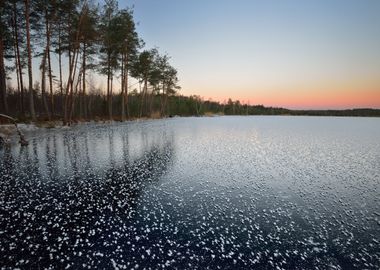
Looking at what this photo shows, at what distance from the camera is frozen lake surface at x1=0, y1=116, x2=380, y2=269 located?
3.77 metres

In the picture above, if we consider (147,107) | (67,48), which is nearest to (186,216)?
(67,48)

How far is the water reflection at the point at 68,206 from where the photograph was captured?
378cm

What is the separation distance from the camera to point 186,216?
17.5 feet

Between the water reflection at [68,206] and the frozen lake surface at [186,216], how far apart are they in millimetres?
23

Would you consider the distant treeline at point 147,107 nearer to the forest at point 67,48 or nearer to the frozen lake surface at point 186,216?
the forest at point 67,48

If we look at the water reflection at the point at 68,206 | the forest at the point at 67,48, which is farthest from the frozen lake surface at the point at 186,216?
the forest at the point at 67,48

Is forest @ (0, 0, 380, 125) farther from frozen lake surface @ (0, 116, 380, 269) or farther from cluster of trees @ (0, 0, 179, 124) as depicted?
frozen lake surface @ (0, 116, 380, 269)

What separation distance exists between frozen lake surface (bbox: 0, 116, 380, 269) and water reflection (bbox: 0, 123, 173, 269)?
23 millimetres

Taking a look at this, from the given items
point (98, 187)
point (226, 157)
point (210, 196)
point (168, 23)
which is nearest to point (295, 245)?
point (210, 196)

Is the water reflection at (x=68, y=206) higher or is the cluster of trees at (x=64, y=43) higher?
the cluster of trees at (x=64, y=43)

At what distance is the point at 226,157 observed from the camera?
12438 millimetres

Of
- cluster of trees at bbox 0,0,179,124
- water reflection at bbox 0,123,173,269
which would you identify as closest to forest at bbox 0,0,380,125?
cluster of trees at bbox 0,0,179,124

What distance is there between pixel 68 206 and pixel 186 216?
3110 millimetres

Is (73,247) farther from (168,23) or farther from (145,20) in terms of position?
(145,20)
